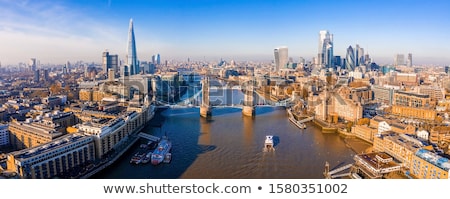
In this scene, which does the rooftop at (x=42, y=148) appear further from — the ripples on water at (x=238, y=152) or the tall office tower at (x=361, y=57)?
the tall office tower at (x=361, y=57)

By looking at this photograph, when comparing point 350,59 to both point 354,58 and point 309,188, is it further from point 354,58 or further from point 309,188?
point 309,188

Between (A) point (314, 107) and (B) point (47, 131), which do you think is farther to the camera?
(A) point (314, 107)

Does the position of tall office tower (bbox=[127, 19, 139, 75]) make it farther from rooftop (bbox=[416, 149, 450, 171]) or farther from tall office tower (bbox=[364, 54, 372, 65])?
tall office tower (bbox=[364, 54, 372, 65])

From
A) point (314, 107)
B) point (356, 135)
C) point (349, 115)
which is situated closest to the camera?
point (356, 135)

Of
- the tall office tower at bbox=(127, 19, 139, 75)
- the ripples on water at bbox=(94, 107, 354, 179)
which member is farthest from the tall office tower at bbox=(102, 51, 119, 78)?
the ripples on water at bbox=(94, 107, 354, 179)

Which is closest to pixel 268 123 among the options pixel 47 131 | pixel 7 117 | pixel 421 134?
pixel 421 134

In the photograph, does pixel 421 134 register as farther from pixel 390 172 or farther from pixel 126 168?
pixel 126 168

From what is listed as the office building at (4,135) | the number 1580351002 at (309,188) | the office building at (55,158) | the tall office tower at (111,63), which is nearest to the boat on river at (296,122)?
the office building at (55,158)

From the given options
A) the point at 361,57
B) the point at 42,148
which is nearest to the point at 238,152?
the point at 42,148
